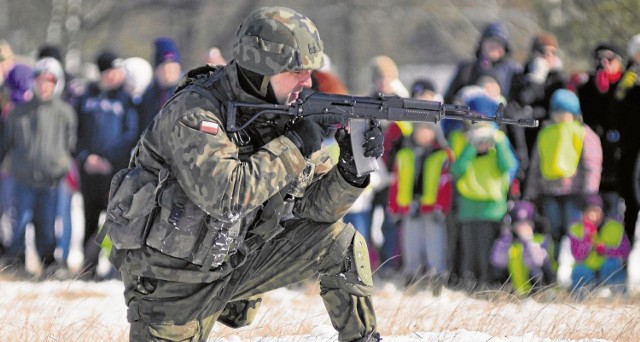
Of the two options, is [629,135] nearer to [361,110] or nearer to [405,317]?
[405,317]

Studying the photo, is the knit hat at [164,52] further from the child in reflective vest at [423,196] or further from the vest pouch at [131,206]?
the vest pouch at [131,206]

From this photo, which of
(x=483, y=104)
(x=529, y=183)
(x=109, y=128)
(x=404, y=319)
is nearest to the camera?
(x=404, y=319)

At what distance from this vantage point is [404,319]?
7.17 meters

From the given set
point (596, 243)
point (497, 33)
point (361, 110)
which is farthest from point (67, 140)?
point (361, 110)

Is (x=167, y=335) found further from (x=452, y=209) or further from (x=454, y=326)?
(x=452, y=209)

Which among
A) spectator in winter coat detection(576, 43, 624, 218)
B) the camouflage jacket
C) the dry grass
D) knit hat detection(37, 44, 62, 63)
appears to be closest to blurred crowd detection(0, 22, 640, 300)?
spectator in winter coat detection(576, 43, 624, 218)

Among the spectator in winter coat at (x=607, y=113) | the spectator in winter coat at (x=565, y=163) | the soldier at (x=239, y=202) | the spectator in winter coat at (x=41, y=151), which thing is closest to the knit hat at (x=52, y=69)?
the spectator in winter coat at (x=41, y=151)

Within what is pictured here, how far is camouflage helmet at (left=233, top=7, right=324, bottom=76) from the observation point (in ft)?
17.6

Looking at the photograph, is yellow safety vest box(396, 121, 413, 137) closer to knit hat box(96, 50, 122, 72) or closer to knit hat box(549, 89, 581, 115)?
knit hat box(549, 89, 581, 115)

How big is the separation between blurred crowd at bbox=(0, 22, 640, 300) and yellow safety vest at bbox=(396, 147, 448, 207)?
0.04 ft

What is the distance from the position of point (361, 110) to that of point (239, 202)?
0.68 m

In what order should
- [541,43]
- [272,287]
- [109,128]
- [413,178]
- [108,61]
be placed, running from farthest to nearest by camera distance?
[108,61] → [109,128] → [541,43] → [413,178] → [272,287]

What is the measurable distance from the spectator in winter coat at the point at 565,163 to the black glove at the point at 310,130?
452 cm

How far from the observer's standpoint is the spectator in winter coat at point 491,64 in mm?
10328
